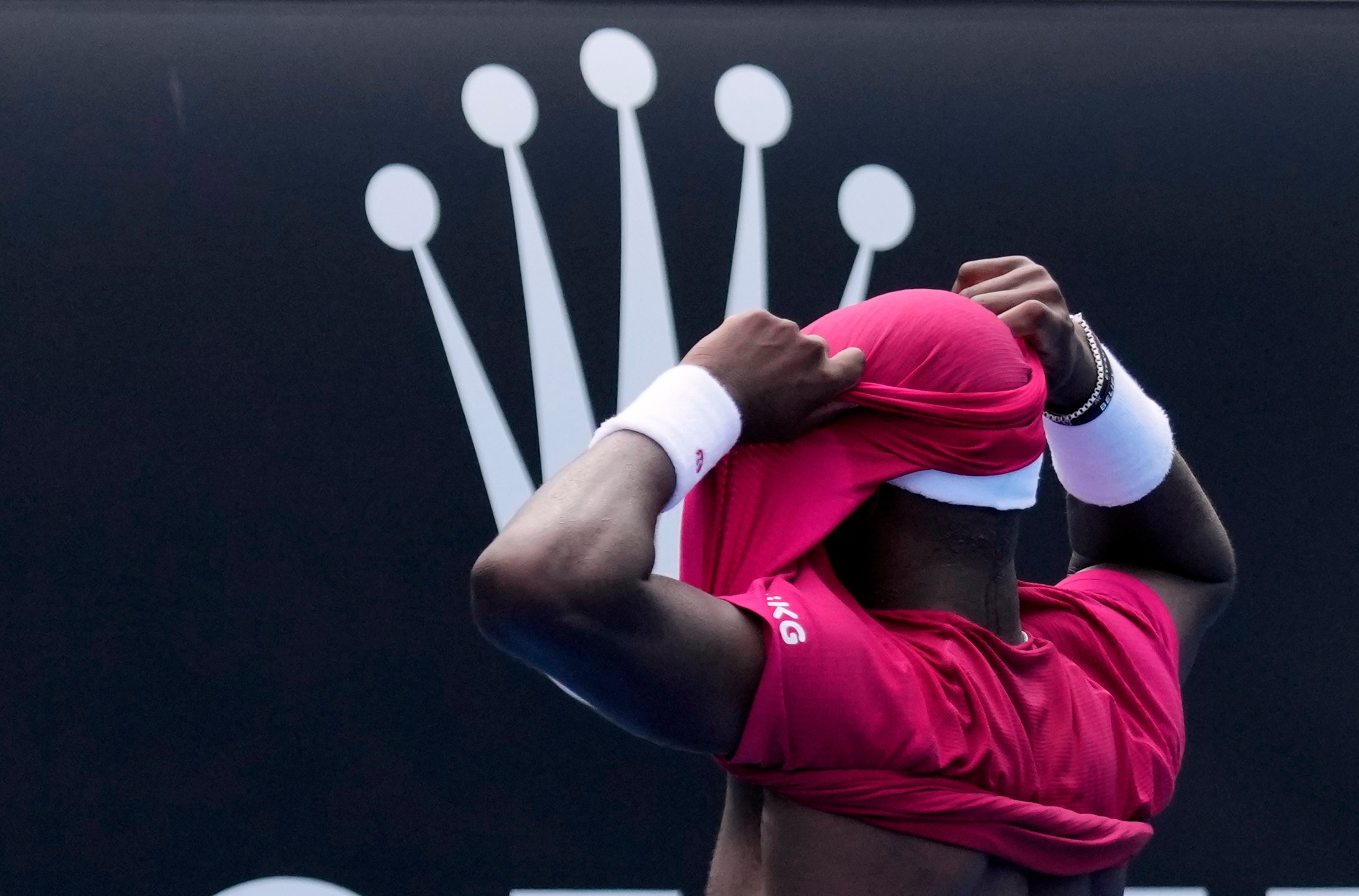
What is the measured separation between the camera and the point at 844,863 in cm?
87

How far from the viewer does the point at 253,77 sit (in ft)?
6.44

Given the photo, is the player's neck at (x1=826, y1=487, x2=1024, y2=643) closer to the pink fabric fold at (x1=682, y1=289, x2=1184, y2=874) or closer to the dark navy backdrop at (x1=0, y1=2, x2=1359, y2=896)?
the pink fabric fold at (x1=682, y1=289, x2=1184, y2=874)

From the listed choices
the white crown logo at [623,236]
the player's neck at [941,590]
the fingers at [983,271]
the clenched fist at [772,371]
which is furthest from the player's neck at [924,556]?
the white crown logo at [623,236]

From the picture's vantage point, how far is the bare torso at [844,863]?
0.87 meters

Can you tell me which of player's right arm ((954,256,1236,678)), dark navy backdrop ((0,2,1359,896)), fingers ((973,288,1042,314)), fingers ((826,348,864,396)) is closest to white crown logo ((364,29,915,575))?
dark navy backdrop ((0,2,1359,896))

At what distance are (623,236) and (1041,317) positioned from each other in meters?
1.10

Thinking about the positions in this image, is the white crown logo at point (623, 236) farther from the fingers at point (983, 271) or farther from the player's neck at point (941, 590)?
the player's neck at point (941, 590)

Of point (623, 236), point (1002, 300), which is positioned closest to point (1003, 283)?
point (1002, 300)

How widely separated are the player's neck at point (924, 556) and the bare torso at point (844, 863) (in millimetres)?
171

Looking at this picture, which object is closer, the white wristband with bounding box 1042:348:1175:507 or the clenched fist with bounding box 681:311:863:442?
the clenched fist with bounding box 681:311:863:442

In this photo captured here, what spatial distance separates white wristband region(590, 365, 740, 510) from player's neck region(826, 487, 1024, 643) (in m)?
0.16

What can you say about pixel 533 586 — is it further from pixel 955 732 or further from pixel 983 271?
pixel 983 271

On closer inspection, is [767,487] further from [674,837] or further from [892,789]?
[674,837]

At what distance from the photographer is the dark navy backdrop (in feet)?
6.40
